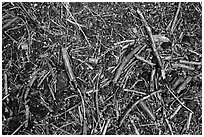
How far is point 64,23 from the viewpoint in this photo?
162 cm

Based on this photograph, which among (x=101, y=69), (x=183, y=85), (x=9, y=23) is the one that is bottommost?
(x=183, y=85)

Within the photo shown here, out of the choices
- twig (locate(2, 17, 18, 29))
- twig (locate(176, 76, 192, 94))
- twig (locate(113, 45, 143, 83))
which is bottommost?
twig (locate(176, 76, 192, 94))

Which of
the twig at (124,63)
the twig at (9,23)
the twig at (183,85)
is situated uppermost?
the twig at (9,23)

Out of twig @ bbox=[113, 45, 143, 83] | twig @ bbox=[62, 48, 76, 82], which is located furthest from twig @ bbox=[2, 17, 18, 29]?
twig @ bbox=[113, 45, 143, 83]

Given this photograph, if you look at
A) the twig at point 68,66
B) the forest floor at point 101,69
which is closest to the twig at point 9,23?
the forest floor at point 101,69

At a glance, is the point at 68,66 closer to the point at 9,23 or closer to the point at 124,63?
the point at 124,63

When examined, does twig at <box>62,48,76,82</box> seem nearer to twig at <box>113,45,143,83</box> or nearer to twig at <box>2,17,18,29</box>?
twig at <box>113,45,143,83</box>

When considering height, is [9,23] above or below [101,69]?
above

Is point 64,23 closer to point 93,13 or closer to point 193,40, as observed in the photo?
point 93,13

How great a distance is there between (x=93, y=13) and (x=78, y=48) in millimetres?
222

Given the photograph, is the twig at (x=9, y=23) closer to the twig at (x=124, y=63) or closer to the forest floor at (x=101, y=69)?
the forest floor at (x=101, y=69)

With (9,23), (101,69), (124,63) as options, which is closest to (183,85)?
(124,63)

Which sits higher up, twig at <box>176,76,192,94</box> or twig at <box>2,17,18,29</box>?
twig at <box>2,17,18,29</box>

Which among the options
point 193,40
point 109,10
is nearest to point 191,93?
point 193,40
